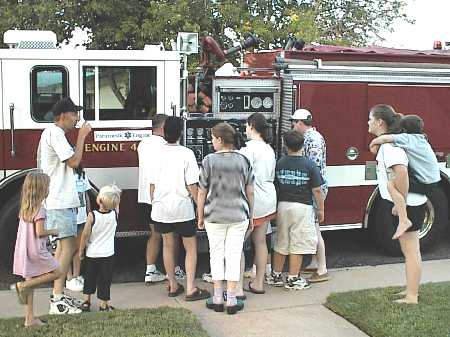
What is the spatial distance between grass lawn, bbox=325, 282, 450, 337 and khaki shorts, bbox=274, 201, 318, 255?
1.88 ft

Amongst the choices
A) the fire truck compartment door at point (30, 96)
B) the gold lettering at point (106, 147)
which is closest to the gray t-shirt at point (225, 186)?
the gold lettering at point (106, 147)

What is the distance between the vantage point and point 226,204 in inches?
217

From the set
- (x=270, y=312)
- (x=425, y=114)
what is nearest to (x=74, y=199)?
(x=270, y=312)

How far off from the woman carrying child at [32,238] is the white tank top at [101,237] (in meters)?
0.46

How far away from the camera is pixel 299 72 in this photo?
7.23 m

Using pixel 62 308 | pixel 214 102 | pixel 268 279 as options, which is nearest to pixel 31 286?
pixel 62 308

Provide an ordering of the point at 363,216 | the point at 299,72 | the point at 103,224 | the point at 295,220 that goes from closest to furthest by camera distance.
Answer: the point at 103,224
the point at 295,220
the point at 299,72
the point at 363,216

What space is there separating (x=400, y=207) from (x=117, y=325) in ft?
8.13

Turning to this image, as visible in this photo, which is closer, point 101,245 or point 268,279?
point 101,245

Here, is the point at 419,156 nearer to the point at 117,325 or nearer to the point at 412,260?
the point at 412,260

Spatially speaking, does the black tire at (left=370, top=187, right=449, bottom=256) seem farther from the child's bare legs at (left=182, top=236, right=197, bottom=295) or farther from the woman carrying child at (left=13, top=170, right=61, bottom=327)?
the woman carrying child at (left=13, top=170, right=61, bottom=327)

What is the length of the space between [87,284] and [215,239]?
1130 mm

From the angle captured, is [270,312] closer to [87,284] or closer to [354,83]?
[87,284]

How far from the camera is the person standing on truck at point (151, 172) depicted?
6.24 m
